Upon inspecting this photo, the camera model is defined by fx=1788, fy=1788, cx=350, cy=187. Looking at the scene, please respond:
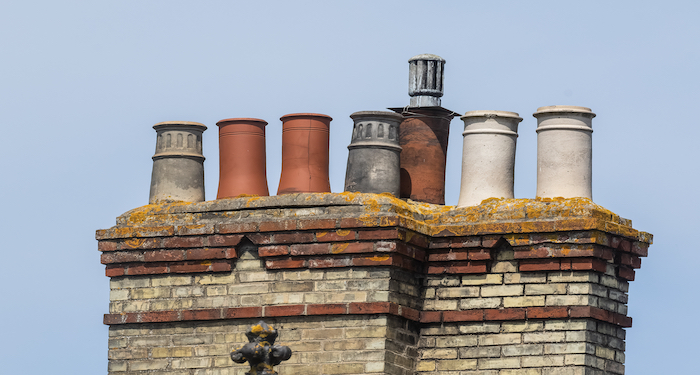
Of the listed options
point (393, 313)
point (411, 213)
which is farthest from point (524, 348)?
point (411, 213)

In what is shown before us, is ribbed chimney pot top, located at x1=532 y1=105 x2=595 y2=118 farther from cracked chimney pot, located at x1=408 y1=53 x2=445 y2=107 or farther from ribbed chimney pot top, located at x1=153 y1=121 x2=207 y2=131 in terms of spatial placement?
ribbed chimney pot top, located at x1=153 y1=121 x2=207 y2=131

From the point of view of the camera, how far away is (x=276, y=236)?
19.0 m

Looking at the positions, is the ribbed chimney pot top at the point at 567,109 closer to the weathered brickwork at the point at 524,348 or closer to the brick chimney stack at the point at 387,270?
the brick chimney stack at the point at 387,270

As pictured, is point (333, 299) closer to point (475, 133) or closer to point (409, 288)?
point (409, 288)

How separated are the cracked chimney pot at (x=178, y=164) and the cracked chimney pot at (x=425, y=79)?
2.47m

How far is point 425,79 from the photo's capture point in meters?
20.6

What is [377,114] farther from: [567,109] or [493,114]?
[567,109]

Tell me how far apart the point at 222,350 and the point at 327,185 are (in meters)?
2.16

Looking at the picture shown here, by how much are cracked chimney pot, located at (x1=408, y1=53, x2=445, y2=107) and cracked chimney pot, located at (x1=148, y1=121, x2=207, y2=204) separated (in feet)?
8.12

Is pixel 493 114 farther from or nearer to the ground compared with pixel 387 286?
farther from the ground

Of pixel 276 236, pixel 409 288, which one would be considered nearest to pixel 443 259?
pixel 409 288

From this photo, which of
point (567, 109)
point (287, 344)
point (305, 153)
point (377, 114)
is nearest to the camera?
point (287, 344)

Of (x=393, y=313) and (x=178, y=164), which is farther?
(x=178, y=164)

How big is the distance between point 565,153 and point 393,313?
2.56 meters
